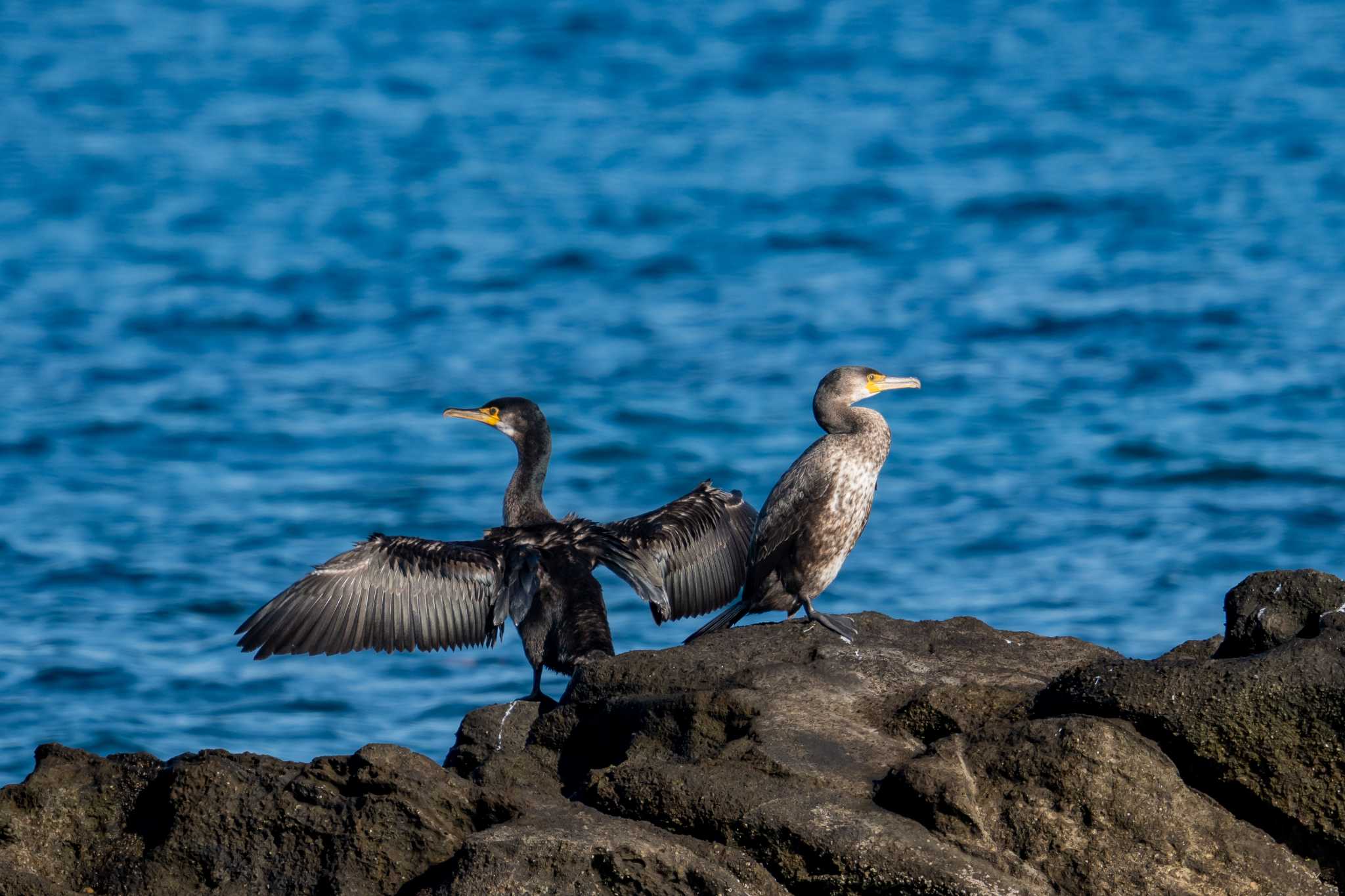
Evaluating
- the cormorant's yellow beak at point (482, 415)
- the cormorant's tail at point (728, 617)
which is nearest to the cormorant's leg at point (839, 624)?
the cormorant's tail at point (728, 617)

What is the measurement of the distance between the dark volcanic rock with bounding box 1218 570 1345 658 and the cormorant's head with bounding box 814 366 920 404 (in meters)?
2.58

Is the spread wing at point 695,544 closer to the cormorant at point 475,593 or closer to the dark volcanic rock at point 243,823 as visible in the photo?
the cormorant at point 475,593

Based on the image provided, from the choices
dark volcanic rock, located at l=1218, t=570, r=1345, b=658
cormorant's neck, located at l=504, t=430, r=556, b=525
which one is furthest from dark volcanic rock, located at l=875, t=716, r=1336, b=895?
cormorant's neck, located at l=504, t=430, r=556, b=525

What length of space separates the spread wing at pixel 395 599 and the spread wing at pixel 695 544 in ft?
2.18

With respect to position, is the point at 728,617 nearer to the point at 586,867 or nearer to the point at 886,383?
the point at 886,383

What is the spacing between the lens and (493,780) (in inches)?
224

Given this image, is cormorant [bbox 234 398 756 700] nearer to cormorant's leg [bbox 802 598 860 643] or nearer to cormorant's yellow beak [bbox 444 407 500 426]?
cormorant's yellow beak [bbox 444 407 500 426]

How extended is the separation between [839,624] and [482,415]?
11.5 feet

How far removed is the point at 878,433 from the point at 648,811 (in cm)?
310

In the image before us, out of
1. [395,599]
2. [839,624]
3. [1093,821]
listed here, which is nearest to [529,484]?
[395,599]

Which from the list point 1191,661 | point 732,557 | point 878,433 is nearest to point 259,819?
point 1191,661

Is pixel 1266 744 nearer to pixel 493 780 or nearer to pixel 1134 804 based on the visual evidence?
pixel 1134 804

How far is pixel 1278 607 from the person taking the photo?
5.46 m

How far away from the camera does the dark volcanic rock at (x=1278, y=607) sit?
5402 mm
